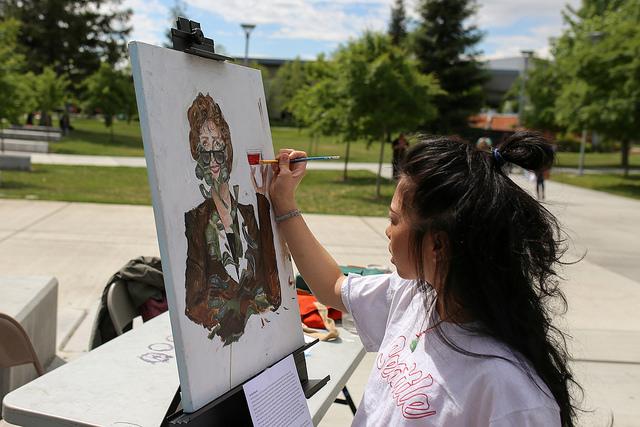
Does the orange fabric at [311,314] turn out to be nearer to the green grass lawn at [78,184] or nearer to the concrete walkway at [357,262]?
the concrete walkway at [357,262]

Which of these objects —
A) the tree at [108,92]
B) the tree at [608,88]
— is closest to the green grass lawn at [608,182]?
the tree at [608,88]

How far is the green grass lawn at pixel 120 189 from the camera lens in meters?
11.8

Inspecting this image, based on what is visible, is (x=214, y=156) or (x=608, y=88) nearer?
(x=214, y=156)

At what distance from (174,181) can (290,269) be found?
2.19ft

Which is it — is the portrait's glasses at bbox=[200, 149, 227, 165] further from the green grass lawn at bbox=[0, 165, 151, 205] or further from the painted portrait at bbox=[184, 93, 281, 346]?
the green grass lawn at bbox=[0, 165, 151, 205]

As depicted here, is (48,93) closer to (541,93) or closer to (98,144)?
(98,144)

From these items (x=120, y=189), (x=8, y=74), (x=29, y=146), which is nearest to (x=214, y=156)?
(x=120, y=189)

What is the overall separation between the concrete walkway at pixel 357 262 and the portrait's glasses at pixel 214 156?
0.88m

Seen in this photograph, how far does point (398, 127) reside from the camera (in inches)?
546

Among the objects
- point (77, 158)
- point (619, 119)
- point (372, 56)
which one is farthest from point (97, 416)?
point (77, 158)

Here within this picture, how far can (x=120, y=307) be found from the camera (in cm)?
305

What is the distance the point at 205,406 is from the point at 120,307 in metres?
1.76

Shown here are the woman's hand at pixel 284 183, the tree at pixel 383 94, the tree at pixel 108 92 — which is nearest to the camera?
the woman's hand at pixel 284 183

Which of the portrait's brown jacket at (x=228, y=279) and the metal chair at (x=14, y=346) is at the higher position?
the portrait's brown jacket at (x=228, y=279)
